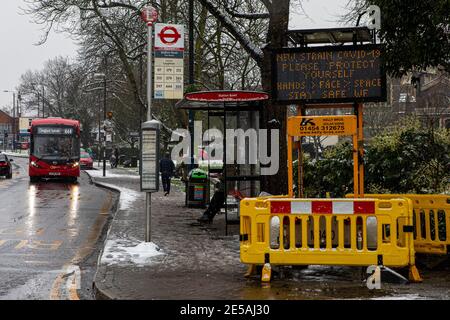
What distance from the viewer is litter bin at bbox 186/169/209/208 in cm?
1998

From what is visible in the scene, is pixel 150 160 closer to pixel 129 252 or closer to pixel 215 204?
pixel 129 252

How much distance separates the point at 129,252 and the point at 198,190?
29.7 feet

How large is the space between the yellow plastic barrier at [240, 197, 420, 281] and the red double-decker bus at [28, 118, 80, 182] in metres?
26.6

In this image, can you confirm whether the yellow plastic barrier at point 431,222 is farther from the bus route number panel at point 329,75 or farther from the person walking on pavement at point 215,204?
the person walking on pavement at point 215,204

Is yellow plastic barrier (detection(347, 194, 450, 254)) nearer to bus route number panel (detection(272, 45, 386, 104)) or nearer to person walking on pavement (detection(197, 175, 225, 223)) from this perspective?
bus route number panel (detection(272, 45, 386, 104))

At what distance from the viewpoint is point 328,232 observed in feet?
28.6

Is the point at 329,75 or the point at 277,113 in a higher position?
the point at 329,75

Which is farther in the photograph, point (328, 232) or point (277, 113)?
point (277, 113)

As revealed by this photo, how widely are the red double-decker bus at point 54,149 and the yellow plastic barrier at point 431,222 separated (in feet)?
86.4

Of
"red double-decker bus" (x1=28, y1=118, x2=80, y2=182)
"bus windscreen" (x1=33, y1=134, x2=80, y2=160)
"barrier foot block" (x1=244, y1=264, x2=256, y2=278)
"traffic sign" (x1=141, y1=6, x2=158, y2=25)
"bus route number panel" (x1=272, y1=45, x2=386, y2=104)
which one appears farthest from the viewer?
"bus windscreen" (x1=33, y1=134, x2=80, y2=160)

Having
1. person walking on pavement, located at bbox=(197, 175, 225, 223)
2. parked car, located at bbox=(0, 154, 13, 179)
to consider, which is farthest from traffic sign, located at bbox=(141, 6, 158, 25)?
parked car, located at bbox=(0, 154, 13, 179)

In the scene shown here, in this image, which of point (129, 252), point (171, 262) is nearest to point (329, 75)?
point (171, 262)
